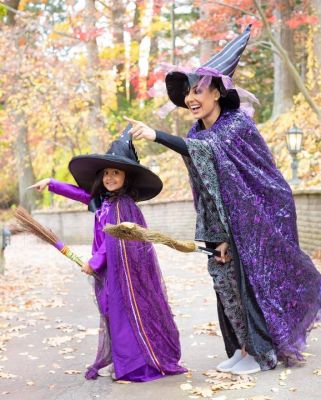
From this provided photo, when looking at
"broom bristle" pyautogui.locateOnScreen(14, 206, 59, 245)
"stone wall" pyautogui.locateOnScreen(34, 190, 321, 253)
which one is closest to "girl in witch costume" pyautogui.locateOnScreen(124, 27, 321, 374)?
"broom bristle" pyautogui.locateOnScreen(14, 206, 59, 245)

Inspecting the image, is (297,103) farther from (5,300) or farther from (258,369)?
(258,369)

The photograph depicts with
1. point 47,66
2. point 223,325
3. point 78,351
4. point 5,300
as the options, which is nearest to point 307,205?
point 5,300

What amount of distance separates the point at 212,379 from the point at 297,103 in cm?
1418

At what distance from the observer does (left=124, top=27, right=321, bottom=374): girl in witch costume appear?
167 inches

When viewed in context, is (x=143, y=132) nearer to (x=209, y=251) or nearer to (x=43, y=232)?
(x=209, y=251)

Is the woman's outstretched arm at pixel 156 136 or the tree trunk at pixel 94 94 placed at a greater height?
the tree trunk at pixel 94 94

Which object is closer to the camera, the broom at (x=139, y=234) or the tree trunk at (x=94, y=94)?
the broom at (x=139, y=234)

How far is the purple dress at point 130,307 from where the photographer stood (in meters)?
4.54

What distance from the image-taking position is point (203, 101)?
4.38 metres

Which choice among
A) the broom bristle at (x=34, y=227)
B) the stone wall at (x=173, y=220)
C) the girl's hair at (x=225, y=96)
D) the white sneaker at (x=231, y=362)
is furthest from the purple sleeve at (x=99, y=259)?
the stone wall at (x=173, y=220)

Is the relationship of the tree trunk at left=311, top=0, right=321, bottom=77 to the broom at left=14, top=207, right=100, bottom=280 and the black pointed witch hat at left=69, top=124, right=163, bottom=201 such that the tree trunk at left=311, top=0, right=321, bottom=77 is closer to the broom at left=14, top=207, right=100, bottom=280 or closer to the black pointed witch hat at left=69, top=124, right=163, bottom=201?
the black pointed witch hat at left=69, top=124, right=163, bottom=201

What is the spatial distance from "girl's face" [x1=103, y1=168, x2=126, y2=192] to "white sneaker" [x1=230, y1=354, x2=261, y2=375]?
4.73 ft

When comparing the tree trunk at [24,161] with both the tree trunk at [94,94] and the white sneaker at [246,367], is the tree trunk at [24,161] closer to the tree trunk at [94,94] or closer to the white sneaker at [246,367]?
the tree trunk at [94,94]

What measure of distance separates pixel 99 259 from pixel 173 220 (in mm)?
14194
